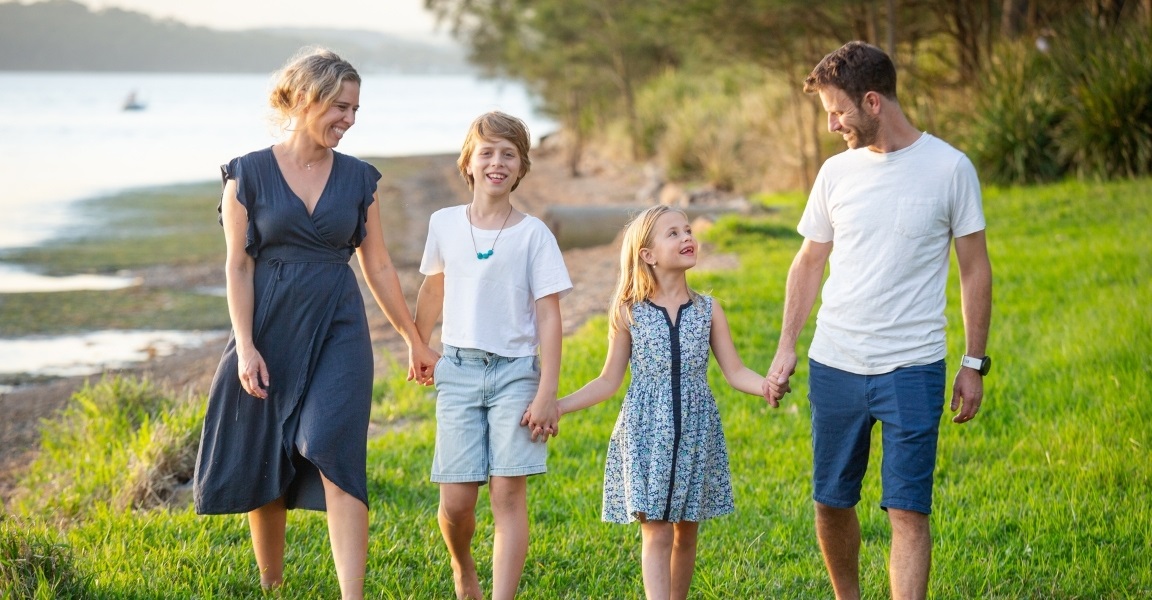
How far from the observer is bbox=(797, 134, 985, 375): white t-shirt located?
3600mm

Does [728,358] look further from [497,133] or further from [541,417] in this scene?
[497,133]

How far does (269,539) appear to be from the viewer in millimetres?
4195

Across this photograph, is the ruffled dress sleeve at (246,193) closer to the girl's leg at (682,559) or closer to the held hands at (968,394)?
the girl's leg at (682,559)

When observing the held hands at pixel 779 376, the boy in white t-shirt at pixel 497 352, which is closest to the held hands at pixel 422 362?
the boy in white t-shirt at pixel 497 352

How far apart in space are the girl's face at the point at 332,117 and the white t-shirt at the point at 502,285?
47 centimetres

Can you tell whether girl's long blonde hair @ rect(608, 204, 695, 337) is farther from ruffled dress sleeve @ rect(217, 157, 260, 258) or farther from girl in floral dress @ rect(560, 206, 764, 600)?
ruffled dress sleeve @ rect(217, 157, 260, 258)

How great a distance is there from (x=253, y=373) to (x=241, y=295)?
0.92 ft

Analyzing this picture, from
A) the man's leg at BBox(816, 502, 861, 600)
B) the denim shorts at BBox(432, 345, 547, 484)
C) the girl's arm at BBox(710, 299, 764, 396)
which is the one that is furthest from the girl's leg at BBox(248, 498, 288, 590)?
the man's leg at BBox(816, 502, 861, 600)

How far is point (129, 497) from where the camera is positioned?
5973mm

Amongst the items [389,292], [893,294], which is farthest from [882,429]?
[389,292]

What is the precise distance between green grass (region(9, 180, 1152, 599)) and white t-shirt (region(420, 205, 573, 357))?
3.49 ft

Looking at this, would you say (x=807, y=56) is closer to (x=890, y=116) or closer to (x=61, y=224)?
(x=61, y=224)

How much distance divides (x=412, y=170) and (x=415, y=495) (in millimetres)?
29900

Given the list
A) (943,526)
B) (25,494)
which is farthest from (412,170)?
(943,526)
